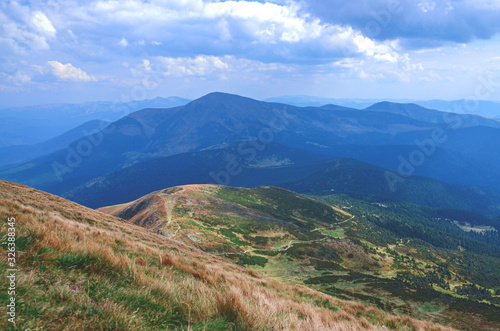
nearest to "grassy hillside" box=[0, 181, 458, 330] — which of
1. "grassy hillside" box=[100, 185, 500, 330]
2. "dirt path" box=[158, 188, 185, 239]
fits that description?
"grassy hillside" box=[100, 185, 500, 330]

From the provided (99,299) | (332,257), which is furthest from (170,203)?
(99,299)

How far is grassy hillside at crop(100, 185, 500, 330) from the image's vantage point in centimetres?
2636

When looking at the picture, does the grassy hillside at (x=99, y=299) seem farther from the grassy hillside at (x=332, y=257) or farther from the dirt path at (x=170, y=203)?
the dirt path at (x=170, y=203)

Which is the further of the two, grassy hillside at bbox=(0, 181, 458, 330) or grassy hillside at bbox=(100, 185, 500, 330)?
grassy hillside at bbox=(100, 185, 500, 330)

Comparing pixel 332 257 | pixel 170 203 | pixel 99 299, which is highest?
pixel 99 299

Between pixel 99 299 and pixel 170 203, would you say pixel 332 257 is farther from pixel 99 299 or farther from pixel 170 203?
pixel 99 299

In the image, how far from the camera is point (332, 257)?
51625 mm

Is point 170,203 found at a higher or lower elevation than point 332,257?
higher

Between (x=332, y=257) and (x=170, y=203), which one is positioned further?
(x=170, y=203)

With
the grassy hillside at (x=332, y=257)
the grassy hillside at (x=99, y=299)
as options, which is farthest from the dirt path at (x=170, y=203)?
the grassy hillside at (x=99, y=299)

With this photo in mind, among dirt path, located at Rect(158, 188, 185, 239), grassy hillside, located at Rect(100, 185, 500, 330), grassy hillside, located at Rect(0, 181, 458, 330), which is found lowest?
grassy hillside, located at Rect(100, 185, 500, 330)

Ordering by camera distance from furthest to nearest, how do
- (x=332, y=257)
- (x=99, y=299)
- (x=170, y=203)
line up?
(x=170, y=203), (x=332, y=257), (x=99, y=299)

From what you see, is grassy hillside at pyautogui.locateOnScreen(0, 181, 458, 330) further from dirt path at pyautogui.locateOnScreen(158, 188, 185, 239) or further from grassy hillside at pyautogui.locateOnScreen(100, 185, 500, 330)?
dirt path at pyautogui.locateOnScreen(158, 188, 185, 239)

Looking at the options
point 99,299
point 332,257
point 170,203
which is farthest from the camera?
point 170,203
